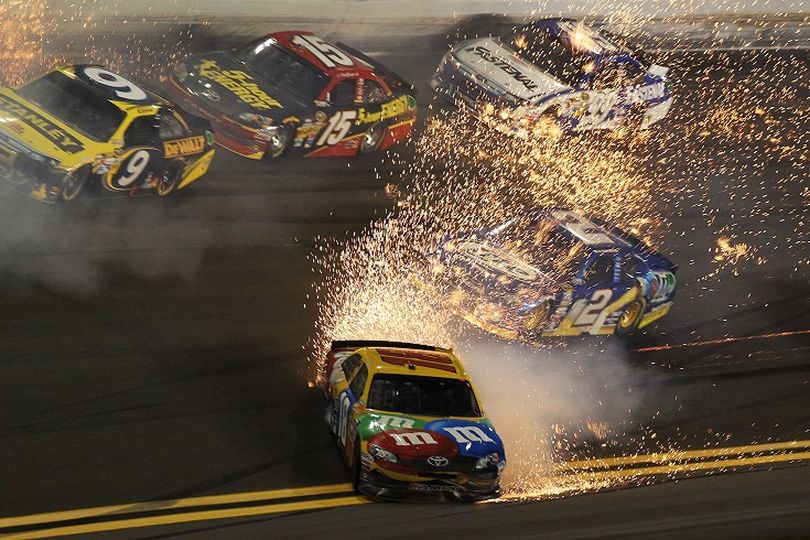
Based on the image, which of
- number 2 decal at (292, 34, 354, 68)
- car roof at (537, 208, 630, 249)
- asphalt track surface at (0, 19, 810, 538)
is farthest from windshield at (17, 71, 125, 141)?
car roof at (537, 208, 630, 249)

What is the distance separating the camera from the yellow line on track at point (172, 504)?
9672 mm

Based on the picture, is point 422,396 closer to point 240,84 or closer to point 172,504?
point 172,504

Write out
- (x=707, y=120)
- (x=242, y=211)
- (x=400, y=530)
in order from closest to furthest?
(x=400, y=530), (x=242, y=211), (x=707, y=120)

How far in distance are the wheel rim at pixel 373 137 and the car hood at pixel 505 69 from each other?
6.59 feet

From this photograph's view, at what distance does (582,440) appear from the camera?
12.6 meters

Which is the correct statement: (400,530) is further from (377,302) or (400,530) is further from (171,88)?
(171,88)

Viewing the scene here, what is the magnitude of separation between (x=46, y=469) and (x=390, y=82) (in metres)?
8.84

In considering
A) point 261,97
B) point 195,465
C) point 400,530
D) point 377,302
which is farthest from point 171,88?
point 400,530

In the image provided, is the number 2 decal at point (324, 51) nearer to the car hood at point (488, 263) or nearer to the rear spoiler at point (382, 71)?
the rear spoiler at point (382, 71)

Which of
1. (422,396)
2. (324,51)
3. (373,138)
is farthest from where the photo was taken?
(373,138)

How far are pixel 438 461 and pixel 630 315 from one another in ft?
15.7

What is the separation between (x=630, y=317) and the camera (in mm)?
14594

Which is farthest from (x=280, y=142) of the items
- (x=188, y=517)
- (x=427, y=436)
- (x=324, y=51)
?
(x=188, y=517)

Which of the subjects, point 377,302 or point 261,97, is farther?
point 261,97
